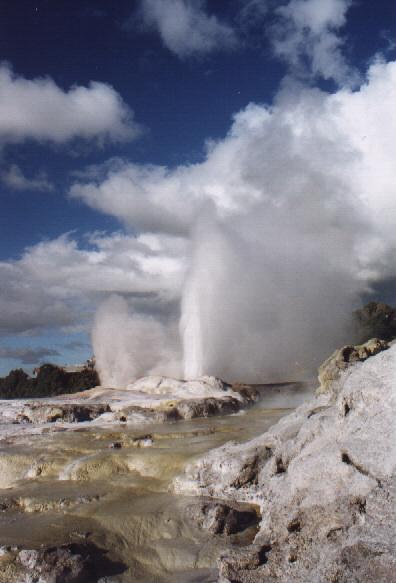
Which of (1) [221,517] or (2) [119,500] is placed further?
(2) [119,500]

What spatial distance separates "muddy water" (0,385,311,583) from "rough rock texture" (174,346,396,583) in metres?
0.65

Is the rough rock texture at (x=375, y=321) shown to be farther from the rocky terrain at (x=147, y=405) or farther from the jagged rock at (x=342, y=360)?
the jagged rock at (x=342, y=360)

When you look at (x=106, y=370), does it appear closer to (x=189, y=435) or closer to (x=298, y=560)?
(x=189, y=435)

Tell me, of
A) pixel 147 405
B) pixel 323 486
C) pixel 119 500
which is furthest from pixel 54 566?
pixel 147 405

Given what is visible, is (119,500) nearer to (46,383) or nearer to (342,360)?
(342,360)

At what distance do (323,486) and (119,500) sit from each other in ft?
11.9

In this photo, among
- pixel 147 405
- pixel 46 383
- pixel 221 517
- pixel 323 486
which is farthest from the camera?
pixel 46 383

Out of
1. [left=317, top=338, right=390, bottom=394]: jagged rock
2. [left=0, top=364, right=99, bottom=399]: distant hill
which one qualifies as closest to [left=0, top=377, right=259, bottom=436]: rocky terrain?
[left=317, top=338, right=390, bottom=394]: jagged rock

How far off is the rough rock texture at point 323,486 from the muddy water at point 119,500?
654 millimetres

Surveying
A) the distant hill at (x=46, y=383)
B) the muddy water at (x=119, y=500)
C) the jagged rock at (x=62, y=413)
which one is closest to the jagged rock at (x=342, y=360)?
the muddy water at (x=119, y=500)

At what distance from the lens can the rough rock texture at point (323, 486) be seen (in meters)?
4.97

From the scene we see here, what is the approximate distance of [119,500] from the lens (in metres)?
8.13

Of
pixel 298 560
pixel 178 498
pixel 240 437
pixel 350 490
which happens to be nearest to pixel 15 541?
pixel 178 498

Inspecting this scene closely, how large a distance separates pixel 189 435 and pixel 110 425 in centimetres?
427
